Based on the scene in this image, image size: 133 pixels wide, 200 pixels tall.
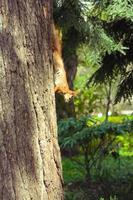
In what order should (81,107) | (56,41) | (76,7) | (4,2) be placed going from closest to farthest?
(4,2)
(56,41)
(76,7)
(81,107)

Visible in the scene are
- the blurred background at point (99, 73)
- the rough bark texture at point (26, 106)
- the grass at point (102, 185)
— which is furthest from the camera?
the grass at point (102, 185)

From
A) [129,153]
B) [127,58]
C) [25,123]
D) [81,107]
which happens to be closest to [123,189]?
[127,58]

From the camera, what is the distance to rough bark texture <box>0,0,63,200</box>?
3422mm

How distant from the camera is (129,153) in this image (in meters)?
15.9

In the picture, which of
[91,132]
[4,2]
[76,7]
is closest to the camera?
[4,2]

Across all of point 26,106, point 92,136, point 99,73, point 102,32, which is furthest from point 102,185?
point 26,106

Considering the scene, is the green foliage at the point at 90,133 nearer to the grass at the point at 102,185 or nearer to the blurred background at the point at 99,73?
the blurred background at the point at 99,73

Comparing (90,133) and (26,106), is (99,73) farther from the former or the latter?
(26,106)

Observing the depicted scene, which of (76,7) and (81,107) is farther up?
(76,7)

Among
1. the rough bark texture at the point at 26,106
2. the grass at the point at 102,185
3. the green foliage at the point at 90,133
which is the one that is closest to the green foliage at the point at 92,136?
the green foliage at the point at 90,133

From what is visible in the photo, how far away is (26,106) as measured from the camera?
350cm

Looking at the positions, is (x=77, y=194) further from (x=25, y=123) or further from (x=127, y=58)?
(x=25, y=123)

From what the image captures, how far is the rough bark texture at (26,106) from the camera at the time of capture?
342 centimetres

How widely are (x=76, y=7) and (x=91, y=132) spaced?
2.63 m
